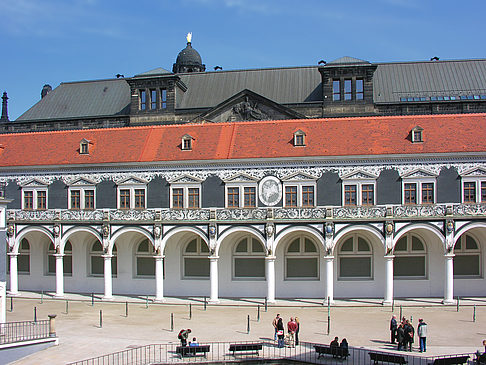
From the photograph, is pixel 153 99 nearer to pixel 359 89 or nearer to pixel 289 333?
pixel 359 89

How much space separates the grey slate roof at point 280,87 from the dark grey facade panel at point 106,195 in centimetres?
2046

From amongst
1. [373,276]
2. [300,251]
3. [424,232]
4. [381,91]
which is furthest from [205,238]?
[381,91]

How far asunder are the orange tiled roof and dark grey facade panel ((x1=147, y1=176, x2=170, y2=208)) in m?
1.50

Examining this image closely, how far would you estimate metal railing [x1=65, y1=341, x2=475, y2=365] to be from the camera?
23750mm

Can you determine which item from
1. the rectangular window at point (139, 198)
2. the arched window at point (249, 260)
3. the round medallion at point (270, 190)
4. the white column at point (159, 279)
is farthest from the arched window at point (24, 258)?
the round medallion at point (270, 190)

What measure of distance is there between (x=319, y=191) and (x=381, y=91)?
23235 millimetres

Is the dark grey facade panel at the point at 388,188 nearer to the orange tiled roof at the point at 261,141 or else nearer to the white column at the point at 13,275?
the orange tiled roof at the point at 261,141

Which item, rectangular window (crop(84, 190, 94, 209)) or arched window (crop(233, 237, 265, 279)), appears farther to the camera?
rectangular window (crop(84, 190, 94, 209))

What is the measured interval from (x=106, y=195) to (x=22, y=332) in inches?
577

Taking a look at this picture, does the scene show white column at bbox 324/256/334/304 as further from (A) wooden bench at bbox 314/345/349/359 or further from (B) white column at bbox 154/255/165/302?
(A) wooden bench at bbox 314/345/349/359

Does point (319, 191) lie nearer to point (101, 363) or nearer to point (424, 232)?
point (424, 232)

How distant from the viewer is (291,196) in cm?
3891

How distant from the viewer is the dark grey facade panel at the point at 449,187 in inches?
1481

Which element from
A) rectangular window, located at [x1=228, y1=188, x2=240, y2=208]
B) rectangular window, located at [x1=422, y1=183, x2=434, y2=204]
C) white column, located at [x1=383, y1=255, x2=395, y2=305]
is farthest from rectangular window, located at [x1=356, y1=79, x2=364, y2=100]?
white column, located at [x1=383, y1=255, x2=395, y2=305]
